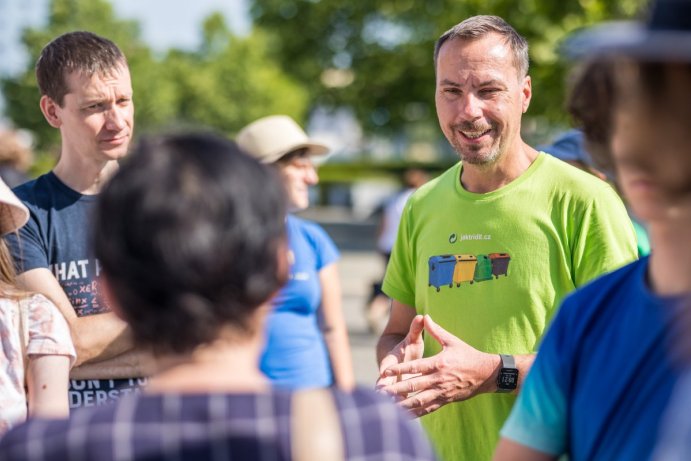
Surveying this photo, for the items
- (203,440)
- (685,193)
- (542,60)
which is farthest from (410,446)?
(542,60)

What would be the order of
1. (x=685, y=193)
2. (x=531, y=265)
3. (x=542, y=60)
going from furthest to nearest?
(x=542, y=60), (x=531, y=265), (x=685, y=193)

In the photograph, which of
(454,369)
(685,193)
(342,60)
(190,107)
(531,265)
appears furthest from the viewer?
(190,107)

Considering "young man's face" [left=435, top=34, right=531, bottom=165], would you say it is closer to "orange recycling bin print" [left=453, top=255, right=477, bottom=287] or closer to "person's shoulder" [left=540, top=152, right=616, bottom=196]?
"person's shoulder" [left=540, top=152, right=616, bottom=196]

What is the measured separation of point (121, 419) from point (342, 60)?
90.4ft

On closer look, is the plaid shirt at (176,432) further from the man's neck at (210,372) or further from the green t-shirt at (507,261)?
the green t-shirt at (507,261)

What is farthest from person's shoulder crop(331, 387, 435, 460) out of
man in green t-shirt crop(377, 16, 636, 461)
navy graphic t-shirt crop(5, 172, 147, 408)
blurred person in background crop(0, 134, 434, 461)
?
navy graphic t-shirt crop(5, 172, 147, 408)

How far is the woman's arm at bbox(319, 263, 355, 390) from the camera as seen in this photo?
480cm

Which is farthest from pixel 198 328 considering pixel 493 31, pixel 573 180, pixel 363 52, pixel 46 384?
pixel 363 52

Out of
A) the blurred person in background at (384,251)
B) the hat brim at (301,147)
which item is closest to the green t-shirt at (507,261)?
the hat brim at (301,147)

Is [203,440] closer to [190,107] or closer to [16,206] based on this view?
[16,206]

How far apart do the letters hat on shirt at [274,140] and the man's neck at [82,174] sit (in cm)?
161

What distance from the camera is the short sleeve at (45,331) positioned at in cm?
262

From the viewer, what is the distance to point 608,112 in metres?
1.75

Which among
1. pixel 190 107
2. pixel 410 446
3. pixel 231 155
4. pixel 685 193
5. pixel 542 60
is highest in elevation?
pixel 190 107
